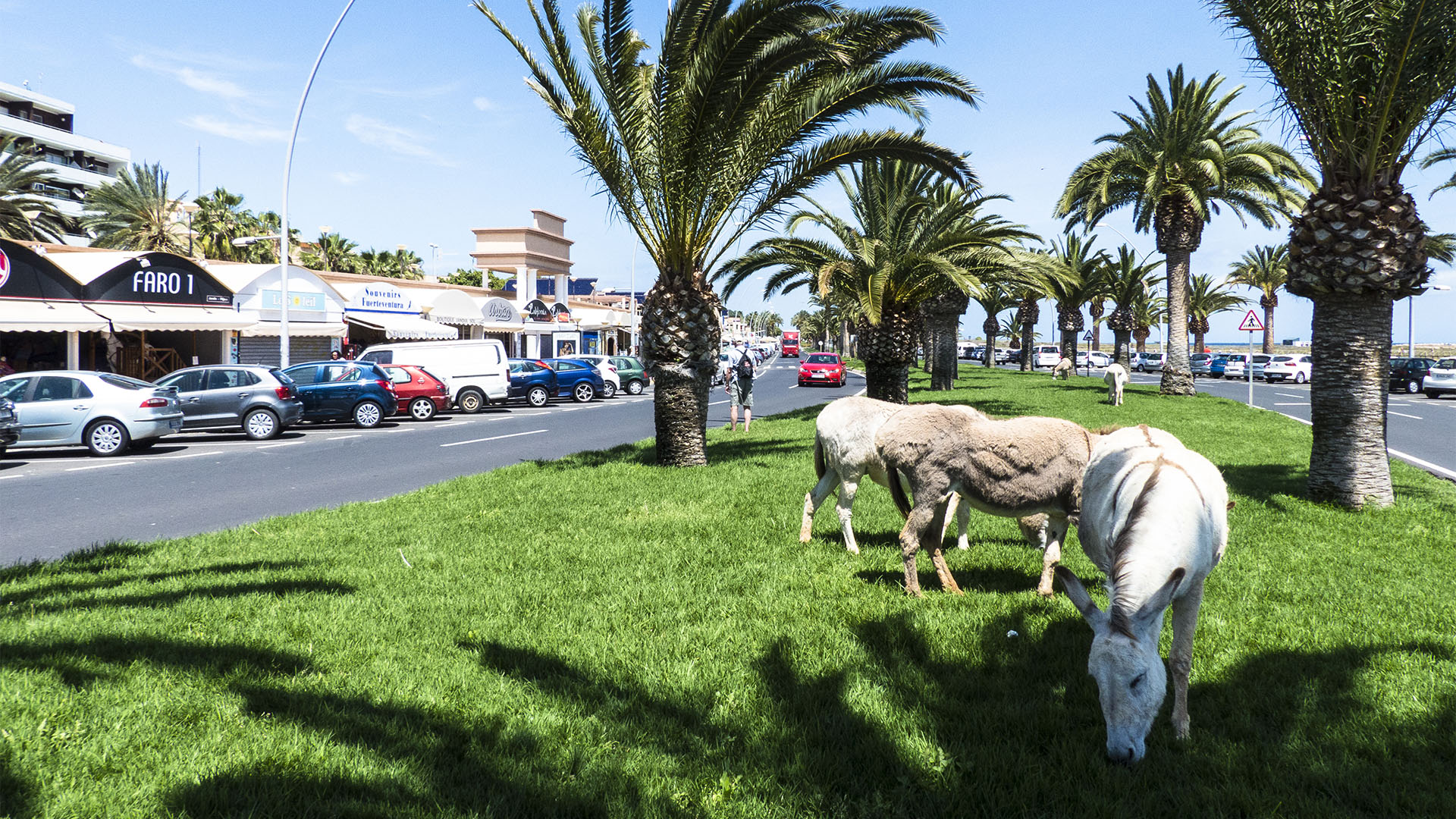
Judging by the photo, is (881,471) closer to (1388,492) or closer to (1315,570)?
(1315,570)

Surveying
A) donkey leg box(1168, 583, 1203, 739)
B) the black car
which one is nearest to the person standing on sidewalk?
donkey leg box(1168, 583, 1203, 739)

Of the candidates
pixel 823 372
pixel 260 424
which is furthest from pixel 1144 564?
pixel 823 372

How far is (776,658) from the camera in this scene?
4.71m

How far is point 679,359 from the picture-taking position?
12.3m

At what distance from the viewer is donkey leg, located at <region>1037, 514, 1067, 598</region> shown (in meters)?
5.76

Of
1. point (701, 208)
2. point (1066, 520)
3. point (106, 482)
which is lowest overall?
point (106, 482)

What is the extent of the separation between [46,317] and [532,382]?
531 inches

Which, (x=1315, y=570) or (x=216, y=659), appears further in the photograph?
(x=1315, y=570)

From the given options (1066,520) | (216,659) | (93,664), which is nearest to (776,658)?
(1066,520)

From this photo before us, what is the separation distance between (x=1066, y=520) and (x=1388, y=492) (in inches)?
234

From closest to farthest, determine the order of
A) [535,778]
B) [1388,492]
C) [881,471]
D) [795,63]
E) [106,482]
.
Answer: [535,778]
[881,471]
[1388,492]
[795,63]
[106,482]

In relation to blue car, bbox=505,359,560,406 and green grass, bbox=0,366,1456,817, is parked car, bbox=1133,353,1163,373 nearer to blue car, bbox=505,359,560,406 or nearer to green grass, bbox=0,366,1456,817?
blue car, bbox=505,359,560,406

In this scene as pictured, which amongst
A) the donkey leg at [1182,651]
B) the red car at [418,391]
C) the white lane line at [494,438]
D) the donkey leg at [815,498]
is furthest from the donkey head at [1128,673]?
the red car at [418,391]

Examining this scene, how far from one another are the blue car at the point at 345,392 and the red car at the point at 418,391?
1630mm
